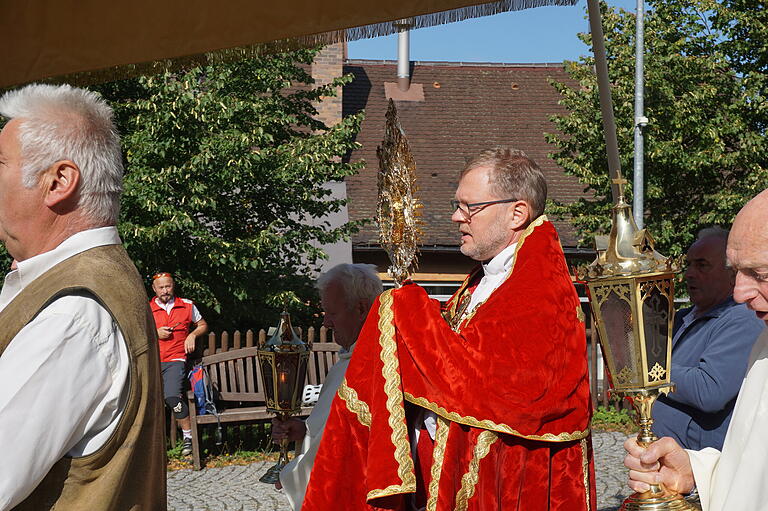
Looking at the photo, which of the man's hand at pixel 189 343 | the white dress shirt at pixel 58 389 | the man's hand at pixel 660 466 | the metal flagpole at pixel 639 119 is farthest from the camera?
the metal flagpole at pixel 639 119

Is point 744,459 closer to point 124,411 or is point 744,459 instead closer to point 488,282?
point 488,282

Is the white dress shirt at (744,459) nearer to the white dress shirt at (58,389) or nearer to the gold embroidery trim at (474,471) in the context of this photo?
the gold embroidery trim at (474,471)

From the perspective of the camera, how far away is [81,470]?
1986mm

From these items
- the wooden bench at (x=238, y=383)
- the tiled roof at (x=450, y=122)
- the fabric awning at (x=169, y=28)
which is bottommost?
the wooden bench at (x=238, y=383)

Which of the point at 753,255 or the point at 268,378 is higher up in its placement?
the point at 753,255

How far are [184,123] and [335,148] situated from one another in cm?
209

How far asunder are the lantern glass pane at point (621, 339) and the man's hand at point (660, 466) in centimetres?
17

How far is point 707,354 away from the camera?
154 inches

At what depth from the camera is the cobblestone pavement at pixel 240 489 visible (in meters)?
7.83

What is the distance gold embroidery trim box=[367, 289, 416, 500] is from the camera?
9.84ft

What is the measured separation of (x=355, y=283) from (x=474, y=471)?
133 centimetres

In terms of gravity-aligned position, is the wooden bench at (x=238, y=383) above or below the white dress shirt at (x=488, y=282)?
below

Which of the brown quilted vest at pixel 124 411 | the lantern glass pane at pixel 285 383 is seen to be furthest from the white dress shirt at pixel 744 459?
the lantern glass pane at pixel 285 383

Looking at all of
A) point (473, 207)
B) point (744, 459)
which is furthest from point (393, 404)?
point (744, 459)
